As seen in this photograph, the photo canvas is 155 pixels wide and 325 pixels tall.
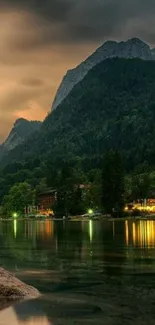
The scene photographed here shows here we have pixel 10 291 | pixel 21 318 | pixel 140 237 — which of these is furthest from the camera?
pixel 140 237

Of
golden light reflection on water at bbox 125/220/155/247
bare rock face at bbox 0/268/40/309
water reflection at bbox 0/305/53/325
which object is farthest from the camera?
golden light reflection on water at bbox 125/220/155/247

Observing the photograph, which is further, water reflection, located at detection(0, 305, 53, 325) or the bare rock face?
the bare rock face

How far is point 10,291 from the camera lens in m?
25.2

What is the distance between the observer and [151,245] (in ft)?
198

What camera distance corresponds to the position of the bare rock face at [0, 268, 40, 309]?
24719 mm

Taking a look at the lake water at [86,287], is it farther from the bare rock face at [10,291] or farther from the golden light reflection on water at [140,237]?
the golden light reflection on water at [140,237]

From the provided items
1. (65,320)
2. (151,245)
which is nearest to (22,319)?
(65,320)

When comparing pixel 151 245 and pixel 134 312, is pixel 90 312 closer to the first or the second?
pixel 134 312

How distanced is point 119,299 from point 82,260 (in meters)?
18.8

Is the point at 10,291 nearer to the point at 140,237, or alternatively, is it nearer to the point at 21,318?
the point at 21,318

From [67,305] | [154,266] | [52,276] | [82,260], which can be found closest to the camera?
[67,305]

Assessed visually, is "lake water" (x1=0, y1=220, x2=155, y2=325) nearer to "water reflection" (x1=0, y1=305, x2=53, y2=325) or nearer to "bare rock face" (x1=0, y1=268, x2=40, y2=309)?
"water reflection" (x1=0, y1=305, x2=53, y2=325)

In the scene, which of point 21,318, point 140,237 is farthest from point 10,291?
point 140,237

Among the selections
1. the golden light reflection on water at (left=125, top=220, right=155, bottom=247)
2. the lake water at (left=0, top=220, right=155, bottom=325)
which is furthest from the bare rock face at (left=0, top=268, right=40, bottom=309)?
the golden light reflection on water at (left=125, top=220, right=155, bottom=247)
